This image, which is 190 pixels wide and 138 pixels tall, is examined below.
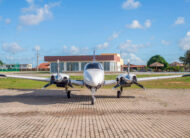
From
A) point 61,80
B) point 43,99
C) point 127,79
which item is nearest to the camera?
point 61,80

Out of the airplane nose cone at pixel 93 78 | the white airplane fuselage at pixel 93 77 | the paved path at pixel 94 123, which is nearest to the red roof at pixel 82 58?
the white airplane fuselage at pixel 93 77

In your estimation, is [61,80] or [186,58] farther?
[186,58]

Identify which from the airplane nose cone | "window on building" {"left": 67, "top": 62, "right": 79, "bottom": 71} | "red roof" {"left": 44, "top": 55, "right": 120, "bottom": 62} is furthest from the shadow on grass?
"window on building" {"left": 67, "top": 62, "right": 79, "bottom": 71}

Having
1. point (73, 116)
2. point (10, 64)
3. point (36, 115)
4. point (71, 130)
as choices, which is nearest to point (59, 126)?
point (71, 130)

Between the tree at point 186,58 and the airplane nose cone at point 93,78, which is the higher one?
the tree at point 186,58

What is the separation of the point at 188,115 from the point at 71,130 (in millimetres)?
6318

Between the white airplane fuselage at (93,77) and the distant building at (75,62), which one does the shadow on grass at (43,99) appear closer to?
the white airplane fuselage at (93,77)

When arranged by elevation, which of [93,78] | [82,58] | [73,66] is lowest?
[93,78]

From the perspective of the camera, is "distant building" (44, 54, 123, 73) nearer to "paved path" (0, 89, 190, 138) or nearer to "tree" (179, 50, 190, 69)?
"tree" (179, 50, 190, 69)

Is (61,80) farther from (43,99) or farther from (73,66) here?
(73,66)

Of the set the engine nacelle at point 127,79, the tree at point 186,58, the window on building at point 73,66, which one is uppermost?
the tree at point 186,58

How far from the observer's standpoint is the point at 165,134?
700 cm

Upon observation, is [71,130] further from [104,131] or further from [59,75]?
[59,75]

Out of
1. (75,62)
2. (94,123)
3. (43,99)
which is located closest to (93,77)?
(94,123)
